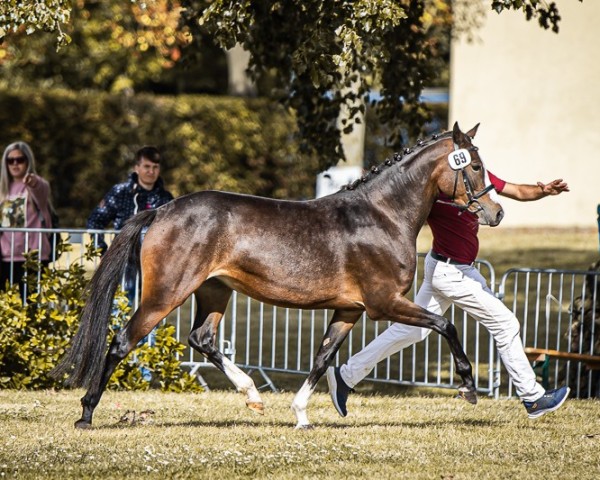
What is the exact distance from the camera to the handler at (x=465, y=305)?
7.48 metres

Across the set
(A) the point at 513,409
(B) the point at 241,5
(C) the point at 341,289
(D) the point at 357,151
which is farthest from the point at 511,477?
(D) the point at 357,151

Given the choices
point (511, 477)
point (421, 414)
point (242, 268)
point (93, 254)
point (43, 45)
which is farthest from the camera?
point (43, 45)

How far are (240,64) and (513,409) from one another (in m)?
18.6

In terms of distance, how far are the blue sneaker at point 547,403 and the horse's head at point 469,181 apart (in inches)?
48.2

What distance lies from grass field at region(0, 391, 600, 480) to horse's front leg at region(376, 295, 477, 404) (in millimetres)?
342

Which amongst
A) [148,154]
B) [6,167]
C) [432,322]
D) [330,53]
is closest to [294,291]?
[432,322]

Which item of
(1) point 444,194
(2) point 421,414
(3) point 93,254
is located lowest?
(2) point 421,414

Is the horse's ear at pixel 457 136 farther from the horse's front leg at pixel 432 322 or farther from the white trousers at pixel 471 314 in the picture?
the horse's front leg at pixel 432 322

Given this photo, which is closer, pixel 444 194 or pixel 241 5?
pixel 444 194

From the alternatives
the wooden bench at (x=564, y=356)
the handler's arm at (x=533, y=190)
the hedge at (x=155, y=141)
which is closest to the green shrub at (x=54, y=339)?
the wooden bench at (x=564, y=356)

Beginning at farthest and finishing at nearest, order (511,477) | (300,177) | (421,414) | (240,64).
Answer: (240,64) < (300,177) < (421,414) < (511,477)

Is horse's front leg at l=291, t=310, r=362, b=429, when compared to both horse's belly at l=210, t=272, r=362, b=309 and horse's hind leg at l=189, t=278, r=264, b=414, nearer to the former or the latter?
horse's belly at l=210, t=272, r=362, b=309

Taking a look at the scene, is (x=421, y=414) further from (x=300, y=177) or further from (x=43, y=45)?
(x=43, y=45)

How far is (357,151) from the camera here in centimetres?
2155
